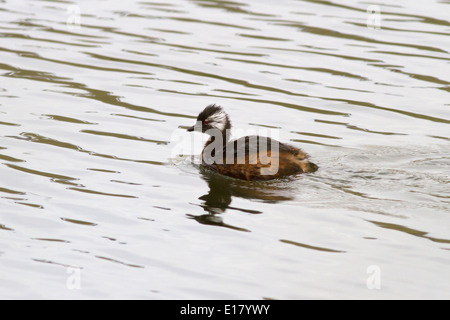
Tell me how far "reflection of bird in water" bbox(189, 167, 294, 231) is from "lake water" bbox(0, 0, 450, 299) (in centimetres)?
3

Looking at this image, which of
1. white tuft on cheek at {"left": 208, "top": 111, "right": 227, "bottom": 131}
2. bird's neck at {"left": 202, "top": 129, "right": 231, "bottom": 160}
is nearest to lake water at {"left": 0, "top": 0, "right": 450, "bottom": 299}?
bird's neck at {"left": 202, "top": 129, "right": 231, "bottom": 160}

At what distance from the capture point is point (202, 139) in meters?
11.6

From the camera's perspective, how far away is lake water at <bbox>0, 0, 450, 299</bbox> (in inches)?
275

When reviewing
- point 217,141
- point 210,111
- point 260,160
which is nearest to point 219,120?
point 210,111

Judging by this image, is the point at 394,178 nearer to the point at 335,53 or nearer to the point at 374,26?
the point at 335,53

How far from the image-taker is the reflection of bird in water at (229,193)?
8339 mm

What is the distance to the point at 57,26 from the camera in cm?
1539

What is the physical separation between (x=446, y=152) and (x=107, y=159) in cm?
370

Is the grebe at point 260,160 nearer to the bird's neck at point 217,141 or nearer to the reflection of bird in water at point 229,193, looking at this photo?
the reflection of bird in water at point 229,193

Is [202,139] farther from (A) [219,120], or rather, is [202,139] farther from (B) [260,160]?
(B) [260,160]

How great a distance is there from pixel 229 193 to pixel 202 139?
2.61 meters

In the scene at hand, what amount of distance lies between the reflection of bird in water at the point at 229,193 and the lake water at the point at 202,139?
29mm

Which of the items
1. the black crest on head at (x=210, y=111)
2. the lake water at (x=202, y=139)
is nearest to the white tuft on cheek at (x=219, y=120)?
the black crest on head at (x=210, y=111)

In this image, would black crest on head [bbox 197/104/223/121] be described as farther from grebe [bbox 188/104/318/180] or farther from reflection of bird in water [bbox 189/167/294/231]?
reflection of bird in water [bbox 189/167/294/231]
